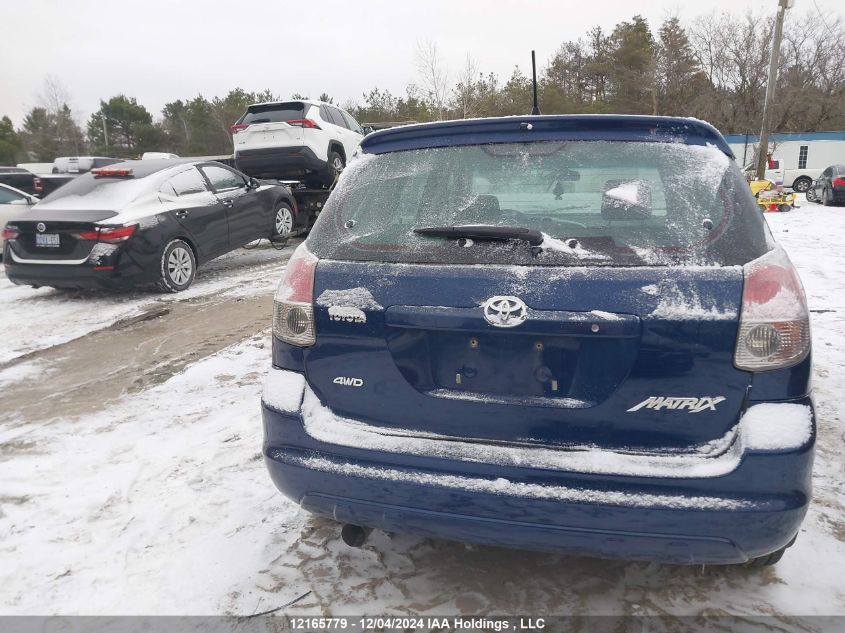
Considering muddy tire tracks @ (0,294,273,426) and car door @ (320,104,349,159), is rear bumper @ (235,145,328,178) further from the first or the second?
muddy tire tracks @ (0,294,273,426)

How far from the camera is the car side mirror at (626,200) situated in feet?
6.89

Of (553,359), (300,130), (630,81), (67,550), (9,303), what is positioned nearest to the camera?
(553,359)

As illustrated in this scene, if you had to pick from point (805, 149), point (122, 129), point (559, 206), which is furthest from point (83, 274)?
point (122, 129)

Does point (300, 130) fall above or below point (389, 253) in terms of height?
above

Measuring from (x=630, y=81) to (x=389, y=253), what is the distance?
50.3m

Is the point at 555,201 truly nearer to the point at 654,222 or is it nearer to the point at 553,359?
the point at 654,222

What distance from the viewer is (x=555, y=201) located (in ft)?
7.22

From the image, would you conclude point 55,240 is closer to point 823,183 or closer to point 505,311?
point 505,311

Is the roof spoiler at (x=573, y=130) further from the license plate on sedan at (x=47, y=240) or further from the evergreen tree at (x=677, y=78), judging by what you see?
the evergreen tree at (x=677, y=78)

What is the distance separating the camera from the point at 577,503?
1.90m

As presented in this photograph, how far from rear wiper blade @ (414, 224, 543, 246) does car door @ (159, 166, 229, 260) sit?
21.0 feet

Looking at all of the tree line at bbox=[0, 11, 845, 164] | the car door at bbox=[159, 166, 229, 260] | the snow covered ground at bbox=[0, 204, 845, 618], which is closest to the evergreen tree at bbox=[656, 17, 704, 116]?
the tree line at bbox=[0, 11, 845, 164]

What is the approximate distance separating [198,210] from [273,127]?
3.53 metres

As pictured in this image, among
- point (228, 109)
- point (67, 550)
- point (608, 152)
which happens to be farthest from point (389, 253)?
point (228, 109)
